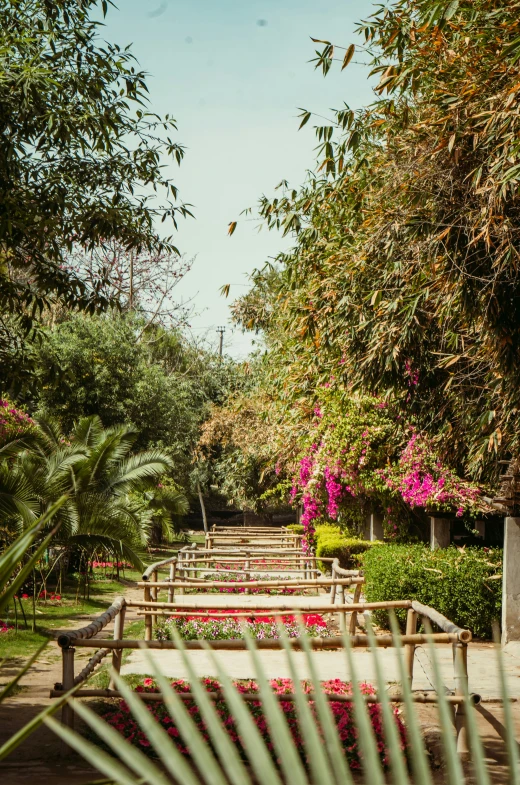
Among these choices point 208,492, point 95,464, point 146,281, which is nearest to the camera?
point 95,464

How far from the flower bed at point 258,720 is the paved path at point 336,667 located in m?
0.32

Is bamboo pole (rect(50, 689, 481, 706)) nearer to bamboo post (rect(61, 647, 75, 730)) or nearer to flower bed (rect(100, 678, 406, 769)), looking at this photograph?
bamboo post (rect(61, 647, 75, 730))

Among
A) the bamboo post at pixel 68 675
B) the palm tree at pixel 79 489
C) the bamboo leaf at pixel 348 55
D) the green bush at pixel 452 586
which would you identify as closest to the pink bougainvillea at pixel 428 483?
the green bush at pixel 452 586

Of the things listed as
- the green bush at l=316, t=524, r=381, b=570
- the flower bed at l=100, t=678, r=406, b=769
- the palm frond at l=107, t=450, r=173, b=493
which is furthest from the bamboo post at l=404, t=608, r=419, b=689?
the palm frond at l=107, t=450, r=173, b=493

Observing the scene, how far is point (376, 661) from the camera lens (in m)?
0.77

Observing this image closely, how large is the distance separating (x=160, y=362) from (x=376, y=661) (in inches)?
1350

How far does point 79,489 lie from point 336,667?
7.60 meters

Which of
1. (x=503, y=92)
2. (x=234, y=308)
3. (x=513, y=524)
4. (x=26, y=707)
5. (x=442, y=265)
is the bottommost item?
(x=26, y=707)

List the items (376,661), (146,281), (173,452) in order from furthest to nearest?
(146,281) < (173,452) < (376,661)

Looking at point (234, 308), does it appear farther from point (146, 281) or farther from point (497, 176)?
point (497, 176)

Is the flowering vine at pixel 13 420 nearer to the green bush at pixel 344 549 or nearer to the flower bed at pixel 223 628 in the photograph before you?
the green bush at pixel 344 549

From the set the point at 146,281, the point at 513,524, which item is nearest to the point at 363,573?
the point at 513,524

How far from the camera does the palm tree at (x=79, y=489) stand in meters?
10.4

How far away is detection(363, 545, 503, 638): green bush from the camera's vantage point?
10.8m
